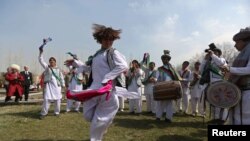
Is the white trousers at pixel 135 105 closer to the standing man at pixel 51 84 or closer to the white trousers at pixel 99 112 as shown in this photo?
the standing man at pixel 51 84

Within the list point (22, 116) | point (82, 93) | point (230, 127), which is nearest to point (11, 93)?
point (22, 116)

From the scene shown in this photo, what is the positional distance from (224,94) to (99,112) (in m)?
2.18

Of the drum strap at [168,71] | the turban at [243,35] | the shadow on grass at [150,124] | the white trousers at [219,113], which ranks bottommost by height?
the shadow on grass at [150,124]

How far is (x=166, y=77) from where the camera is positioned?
395 inches

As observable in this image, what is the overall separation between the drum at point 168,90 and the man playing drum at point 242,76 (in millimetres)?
4057

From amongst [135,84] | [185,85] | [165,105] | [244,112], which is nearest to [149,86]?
[135,84]

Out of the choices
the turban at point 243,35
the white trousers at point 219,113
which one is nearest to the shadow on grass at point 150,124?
the white trousers at point 219,113

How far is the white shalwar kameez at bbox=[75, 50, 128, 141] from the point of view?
5.99m

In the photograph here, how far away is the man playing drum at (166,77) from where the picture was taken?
9867mm

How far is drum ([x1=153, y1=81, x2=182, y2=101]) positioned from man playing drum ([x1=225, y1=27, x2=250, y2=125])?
4.06 m

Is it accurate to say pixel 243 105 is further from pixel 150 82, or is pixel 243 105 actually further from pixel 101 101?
pixel 150 82

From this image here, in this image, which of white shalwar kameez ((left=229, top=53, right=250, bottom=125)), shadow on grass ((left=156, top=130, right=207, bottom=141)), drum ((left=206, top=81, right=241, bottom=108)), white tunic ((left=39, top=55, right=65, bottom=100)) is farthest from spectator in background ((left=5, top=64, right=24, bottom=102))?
white shalwar kameez ((left=229, top=53, right=250, bottom=125))

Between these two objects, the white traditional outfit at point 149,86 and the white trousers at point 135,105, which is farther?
the white traditional outfit at point 149,86

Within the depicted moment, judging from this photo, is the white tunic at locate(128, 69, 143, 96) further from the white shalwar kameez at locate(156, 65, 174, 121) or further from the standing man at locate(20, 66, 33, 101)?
the standing man at locate(20, 66, 33, 101)
